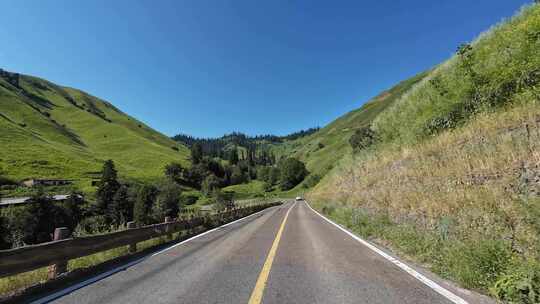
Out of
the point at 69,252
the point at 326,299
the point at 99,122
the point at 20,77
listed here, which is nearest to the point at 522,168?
the point at 326,299

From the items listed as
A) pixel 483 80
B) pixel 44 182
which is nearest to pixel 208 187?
pixel 44 182

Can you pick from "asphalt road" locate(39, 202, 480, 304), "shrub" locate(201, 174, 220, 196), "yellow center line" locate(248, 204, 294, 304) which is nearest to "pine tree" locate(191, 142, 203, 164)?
"shrub" locate(201, 174, 220, 196)

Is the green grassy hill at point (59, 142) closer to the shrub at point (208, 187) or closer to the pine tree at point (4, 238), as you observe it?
the shrub at point (208, 187)

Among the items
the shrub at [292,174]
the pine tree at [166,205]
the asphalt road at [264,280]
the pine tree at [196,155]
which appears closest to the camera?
the asphalt road at [264,280]

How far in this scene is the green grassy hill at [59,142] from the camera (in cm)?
8512

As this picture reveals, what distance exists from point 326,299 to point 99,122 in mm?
200752

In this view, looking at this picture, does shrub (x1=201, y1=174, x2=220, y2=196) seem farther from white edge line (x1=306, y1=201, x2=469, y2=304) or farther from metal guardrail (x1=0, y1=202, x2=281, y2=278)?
white edge line (x1=306, y1=201, x2=469, y2=304)

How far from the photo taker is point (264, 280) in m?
5.00

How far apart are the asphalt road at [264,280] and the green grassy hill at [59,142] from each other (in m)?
85.3

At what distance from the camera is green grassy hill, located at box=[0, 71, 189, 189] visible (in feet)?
279

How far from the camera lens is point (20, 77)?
195000 millimetres

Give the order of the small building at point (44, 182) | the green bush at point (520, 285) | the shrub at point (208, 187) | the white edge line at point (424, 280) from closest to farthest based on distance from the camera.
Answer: the green bush at point (520, 285) < the white edge line at point (424, 280) < the small building at point (44, 182) < the shrub at point (208, 187)

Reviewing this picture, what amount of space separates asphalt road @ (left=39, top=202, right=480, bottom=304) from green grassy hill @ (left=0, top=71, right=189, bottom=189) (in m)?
85.3

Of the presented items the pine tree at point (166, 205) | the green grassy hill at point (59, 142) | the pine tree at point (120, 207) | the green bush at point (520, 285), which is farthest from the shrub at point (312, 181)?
the green bush at point (520, 285)
